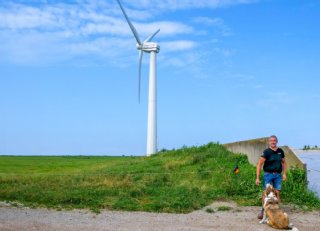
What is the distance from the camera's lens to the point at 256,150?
22.2m

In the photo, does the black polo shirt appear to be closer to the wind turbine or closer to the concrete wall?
the concrete wall

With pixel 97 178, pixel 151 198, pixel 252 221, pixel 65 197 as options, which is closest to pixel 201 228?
pixel 252 221

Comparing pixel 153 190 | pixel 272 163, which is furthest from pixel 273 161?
pixel 153 190

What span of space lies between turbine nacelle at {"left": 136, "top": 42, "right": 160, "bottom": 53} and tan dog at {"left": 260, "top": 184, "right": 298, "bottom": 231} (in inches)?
1220

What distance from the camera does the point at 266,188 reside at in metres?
13.3

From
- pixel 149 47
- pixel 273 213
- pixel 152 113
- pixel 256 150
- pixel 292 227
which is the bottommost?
pixel 292 227

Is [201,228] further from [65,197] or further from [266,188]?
[65,197]

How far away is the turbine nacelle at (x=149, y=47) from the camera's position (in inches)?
1702

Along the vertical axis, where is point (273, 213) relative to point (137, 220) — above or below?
above

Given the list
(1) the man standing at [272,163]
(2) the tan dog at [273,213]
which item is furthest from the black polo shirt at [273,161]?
(2) the tan dog at [273,213]

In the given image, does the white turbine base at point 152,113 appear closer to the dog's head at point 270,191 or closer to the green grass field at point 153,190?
the green grass field at point 153,190

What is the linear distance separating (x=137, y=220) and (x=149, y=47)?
30.6m

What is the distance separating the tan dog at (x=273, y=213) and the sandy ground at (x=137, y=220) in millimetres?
265

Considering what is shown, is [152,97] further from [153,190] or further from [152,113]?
[153,190]
